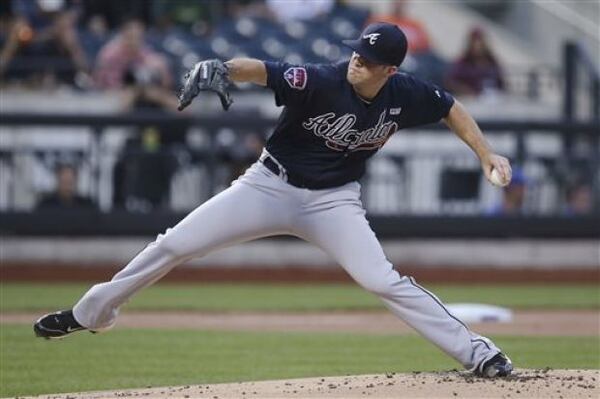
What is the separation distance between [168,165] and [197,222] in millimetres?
8452

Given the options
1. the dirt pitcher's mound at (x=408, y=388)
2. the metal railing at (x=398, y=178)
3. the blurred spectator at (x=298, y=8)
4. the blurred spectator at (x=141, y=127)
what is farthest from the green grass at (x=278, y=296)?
the dirt pitcher's mound at (x=408, y=388)

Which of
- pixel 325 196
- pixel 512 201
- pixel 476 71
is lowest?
pixel 512 201

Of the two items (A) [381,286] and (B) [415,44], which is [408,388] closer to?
(A) [381,286]

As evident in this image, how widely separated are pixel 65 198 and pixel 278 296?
297 cm

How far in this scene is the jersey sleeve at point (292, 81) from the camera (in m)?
7.25

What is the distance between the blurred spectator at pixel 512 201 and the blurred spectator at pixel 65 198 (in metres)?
4.94

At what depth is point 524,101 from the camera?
60.6 feet

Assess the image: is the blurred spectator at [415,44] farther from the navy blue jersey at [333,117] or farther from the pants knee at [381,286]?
Answer: the pants knee at [381,286]

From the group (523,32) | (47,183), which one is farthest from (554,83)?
(47,183)

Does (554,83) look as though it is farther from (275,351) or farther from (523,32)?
(275,351)

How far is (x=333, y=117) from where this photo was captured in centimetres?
743

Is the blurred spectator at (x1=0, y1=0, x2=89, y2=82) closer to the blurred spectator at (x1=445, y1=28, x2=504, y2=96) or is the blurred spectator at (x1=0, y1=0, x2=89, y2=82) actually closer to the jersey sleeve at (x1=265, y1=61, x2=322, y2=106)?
the blurred spectator at (x1=445, y1=28, x2=504, y2=96)

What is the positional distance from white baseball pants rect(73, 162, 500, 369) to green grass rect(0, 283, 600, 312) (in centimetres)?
542

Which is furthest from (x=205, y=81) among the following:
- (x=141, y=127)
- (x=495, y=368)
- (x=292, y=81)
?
(x=141, y=127)
